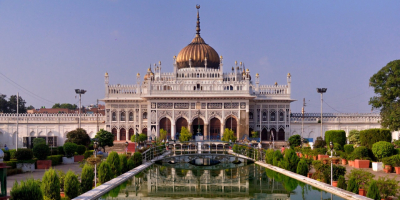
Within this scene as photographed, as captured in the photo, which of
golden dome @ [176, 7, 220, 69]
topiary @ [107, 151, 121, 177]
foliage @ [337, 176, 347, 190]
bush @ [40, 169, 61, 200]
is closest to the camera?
bush @ [40, 169, 61, 200]

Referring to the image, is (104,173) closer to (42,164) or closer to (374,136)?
(42,164)

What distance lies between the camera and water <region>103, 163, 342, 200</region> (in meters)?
13.7

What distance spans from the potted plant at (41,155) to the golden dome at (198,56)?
22547mm

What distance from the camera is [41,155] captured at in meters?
21.0

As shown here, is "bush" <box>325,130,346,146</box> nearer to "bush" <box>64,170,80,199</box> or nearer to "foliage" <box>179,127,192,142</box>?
"foliage" <box>179,127,192,142</box>

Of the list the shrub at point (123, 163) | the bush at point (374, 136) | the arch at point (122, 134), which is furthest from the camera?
Answer: the arch at point (122, 134)

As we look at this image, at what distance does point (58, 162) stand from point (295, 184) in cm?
1374

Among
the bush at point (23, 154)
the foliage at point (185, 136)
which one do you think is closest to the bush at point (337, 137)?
the foliage at point (185, 136)

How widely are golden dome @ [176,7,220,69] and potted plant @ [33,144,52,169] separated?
2255 cm

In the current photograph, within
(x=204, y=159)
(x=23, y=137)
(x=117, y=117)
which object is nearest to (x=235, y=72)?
(x=117, y=117)

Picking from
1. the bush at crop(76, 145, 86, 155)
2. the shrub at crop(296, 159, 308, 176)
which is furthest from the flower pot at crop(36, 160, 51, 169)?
the shrub at crop(296, 159, 308, 176)

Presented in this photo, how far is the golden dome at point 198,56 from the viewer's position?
41625 millimetres

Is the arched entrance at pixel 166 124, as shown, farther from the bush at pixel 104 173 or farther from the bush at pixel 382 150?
the bush at pixel 104 173

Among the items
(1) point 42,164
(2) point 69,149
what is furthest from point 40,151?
(2) point 69,149
